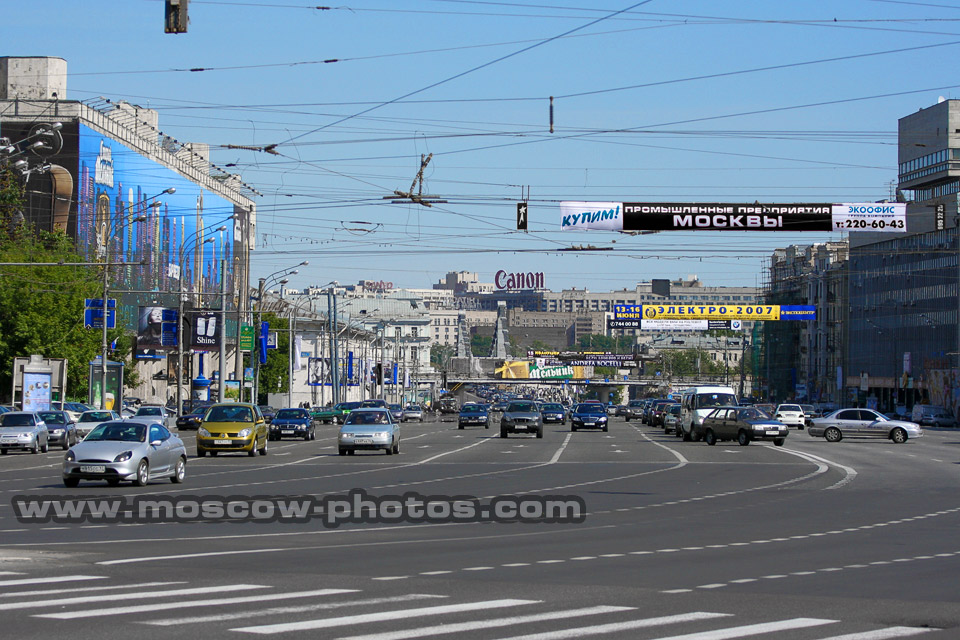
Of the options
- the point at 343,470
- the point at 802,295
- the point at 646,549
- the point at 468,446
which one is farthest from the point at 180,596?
the point at 802,295

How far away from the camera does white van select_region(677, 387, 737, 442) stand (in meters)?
52.1

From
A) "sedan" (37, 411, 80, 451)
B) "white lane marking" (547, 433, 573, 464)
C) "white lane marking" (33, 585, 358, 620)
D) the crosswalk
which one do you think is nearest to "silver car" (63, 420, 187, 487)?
"white lane marking" (547, 433, 573, 464)

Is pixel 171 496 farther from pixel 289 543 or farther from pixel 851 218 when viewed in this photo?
pixel 851 218

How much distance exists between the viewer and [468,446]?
4797cm

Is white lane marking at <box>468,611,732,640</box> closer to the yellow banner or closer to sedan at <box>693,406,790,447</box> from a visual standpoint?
sedan at <box>693,406,790,447</box>

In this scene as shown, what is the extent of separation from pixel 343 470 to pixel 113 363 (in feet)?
127

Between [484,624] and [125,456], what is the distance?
1680cm

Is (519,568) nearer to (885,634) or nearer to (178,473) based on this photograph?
(885,634)

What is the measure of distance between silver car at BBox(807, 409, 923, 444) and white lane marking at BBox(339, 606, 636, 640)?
4657 cm

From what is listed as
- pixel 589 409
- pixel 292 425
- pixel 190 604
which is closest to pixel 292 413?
pixel 292 425

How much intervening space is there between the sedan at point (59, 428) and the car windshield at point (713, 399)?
2500 centimetres

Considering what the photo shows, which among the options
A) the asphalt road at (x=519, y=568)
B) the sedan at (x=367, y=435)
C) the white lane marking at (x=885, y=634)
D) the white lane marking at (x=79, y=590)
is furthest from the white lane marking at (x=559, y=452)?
the white lane marking at (x=885, y=634)

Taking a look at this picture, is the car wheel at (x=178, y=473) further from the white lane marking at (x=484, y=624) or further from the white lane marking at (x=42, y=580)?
the white lane marking at (x=484, y=624)

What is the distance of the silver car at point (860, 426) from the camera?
5419cm
